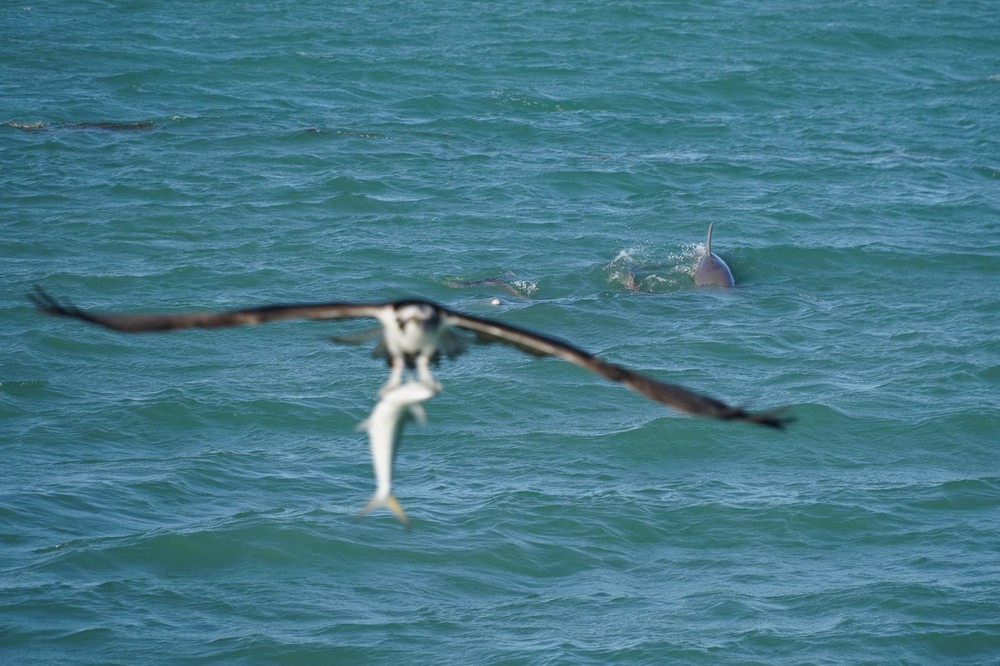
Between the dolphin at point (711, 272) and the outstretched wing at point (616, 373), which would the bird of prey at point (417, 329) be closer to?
the outstretched wing at point (616, 373)

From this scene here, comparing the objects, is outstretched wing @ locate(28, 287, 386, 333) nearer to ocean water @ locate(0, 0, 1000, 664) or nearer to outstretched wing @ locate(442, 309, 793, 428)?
outstretched wing @ locate(442, 309, 793, 428)

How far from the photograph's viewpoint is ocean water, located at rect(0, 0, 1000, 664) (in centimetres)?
1477

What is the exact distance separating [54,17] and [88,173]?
529 inches

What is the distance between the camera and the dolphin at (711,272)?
22.3 metres

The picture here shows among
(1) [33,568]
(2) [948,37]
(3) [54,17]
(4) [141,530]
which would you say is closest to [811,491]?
(4) [141,530]

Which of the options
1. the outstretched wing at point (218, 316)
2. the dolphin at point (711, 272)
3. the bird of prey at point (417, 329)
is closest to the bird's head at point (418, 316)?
the bird of prey at point (417, 329)

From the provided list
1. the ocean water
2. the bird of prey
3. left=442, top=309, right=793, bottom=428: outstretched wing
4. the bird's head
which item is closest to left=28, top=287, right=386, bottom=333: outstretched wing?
the bird of prey

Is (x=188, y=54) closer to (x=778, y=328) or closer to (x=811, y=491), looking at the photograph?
(x=778, y=328)

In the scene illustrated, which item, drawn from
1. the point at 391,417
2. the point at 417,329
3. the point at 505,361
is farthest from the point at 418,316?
the point at 505,361

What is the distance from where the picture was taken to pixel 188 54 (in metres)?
34.9

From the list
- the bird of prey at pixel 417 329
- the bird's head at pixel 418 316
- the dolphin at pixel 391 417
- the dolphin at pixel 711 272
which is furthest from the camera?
the dolphin at pixel 711 272

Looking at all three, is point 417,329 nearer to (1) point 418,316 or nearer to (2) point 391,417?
(1) point 418,316

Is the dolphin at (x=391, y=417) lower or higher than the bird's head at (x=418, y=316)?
lower

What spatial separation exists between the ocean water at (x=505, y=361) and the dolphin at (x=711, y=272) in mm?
290
